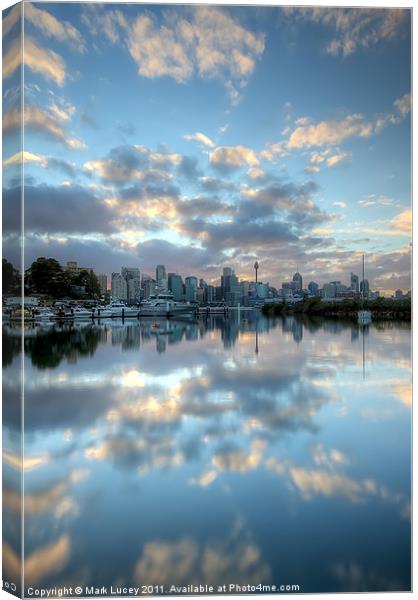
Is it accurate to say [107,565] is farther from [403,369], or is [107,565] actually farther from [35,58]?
[403,369]

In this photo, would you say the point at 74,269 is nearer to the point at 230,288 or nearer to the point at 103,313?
the point at 230,288

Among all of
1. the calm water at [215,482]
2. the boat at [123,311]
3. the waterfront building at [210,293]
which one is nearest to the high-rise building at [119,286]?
the waterfront building at [210,293]

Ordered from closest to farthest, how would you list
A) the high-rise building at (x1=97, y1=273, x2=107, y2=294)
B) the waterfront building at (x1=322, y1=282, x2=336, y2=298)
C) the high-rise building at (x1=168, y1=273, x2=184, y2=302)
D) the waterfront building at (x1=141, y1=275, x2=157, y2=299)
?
1. the waterfront building at (x1=322, y1=282, x2=336, y2=298)
2. the high-rise building at (x1=168, y1=273, x2=184, y2=302)
3. the waterfront building at (x1=141, y1=275, x2=157, y2=299)
4. the high-rise building at (x1=97, y1=273, x2=107, y2=294)

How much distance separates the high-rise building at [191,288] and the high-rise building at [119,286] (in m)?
1.29

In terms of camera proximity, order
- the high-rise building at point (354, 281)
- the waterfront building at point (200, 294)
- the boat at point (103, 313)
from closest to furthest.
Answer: the high-rise building at point (354, 281) → the waterfront building at point (200, 294) → the boat at point (103, 313)

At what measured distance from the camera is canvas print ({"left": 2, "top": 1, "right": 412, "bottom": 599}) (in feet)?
7.64

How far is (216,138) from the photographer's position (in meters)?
4.15

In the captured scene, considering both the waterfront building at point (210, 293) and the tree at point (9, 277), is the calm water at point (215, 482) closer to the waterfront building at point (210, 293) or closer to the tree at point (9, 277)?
the tree at point (9, 277)

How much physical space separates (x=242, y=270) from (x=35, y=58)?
10.2ft

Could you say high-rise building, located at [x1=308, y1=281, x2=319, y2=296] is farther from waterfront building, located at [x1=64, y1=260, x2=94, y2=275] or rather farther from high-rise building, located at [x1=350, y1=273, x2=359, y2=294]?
waterfront building, located at [x1=64, y1=260, x2=94, y2=275]

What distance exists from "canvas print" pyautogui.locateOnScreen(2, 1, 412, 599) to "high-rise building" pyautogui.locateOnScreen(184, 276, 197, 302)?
0.40m

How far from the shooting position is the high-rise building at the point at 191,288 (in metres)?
6.51

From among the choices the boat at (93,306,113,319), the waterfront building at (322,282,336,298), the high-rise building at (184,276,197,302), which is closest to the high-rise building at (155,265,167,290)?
the high-rise building at (184,276,197,302)

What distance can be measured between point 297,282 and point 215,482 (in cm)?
379
